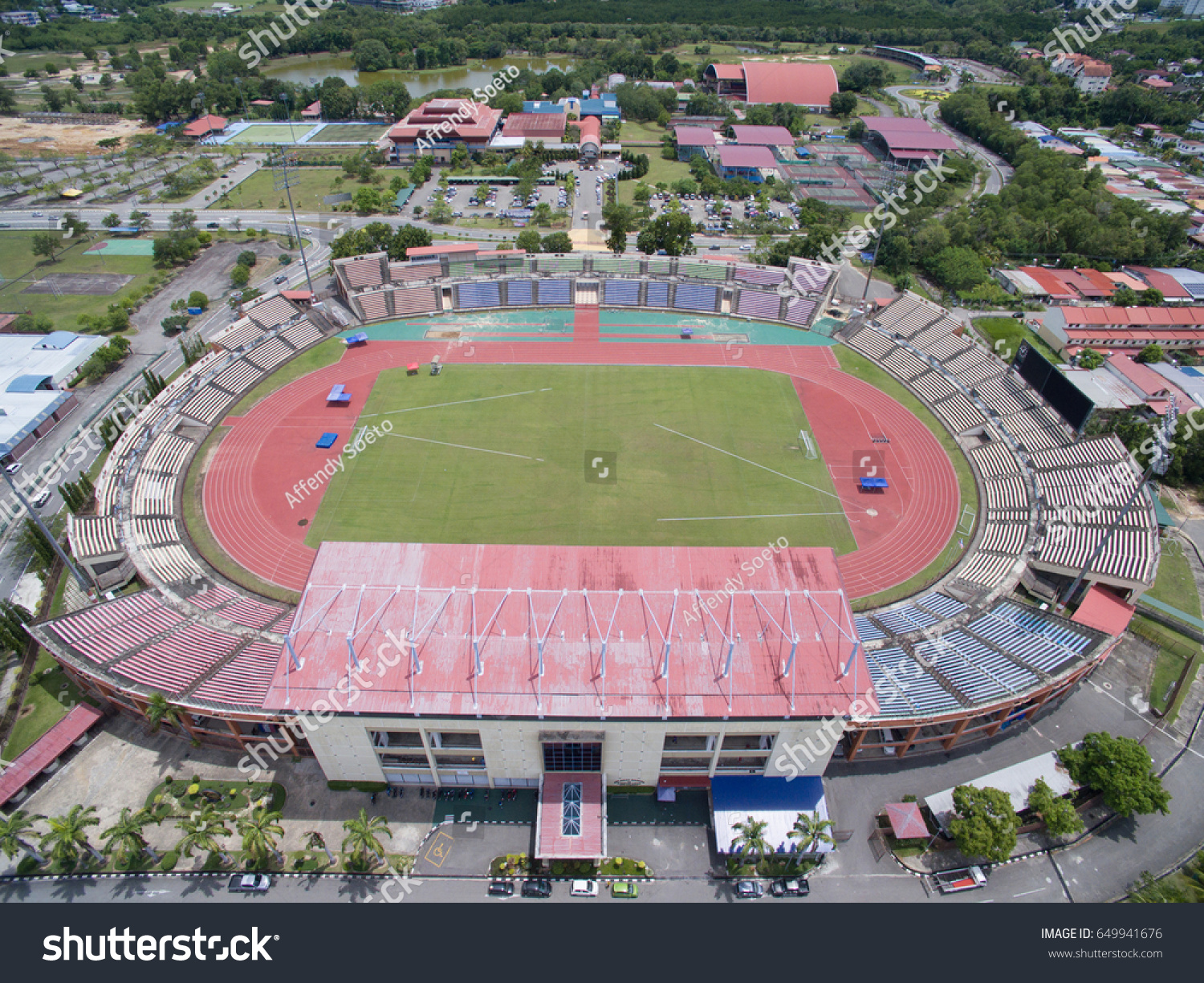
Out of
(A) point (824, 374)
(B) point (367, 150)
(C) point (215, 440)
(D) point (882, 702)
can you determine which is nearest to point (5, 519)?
(C) point (215, 440)

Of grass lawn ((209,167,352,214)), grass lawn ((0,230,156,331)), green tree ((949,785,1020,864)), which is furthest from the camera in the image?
grass lawn ((209,167,352,214))

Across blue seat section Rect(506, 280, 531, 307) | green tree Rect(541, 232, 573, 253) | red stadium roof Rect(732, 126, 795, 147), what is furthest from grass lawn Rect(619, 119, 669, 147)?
blue seat section Rect(506, 280, 531, 307)

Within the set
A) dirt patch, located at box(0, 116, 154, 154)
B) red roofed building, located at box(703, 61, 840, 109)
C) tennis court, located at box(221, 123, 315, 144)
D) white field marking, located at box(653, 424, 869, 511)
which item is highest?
red roofed building, located at box(703, 61, 840, 109)

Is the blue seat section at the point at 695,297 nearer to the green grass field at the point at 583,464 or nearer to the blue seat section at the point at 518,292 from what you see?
the green grass field at the point at 583,464

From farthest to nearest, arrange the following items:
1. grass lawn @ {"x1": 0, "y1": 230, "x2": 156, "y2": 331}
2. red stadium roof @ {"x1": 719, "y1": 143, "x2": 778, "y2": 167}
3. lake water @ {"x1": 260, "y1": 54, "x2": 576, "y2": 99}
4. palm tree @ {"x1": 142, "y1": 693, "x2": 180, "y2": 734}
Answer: lake water @ {"x1": 260, "y1": 54, "x2": 576, "y2": 99}
red stadium roof @ {"x1": 719, "y1": 143, "x2": 778, "y2": 167}
grass lawn @ {"x1": 0, "y1": 230, "x2": 156, "y2": 331}
palm tree @ {"x1": 142, "y1": 693, "x2": 180, "y2": 734}

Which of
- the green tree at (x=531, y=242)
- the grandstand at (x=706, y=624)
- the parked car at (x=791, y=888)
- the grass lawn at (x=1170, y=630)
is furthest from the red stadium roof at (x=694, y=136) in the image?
the parked car at (x=791, y=888)

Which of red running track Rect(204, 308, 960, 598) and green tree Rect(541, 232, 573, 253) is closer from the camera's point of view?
red running track Rect(204, 308, 960, 598)

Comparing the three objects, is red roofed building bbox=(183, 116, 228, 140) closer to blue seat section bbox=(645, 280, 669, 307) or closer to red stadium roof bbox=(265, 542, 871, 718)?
blue seat section bbox=(645, 280, 669, 307)
